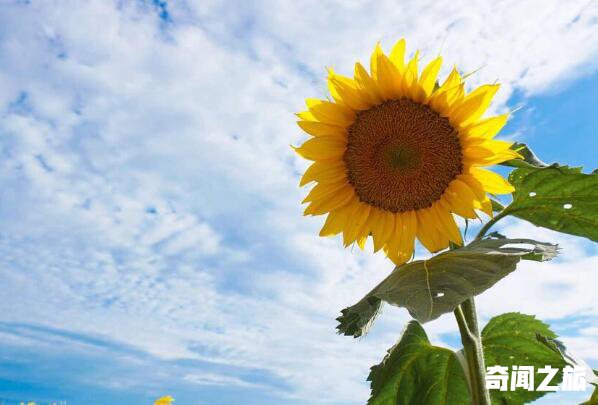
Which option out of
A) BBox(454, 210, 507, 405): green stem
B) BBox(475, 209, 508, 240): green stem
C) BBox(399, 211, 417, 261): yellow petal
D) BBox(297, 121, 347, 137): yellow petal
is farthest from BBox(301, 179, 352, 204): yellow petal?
BBox(454, 210, 507, 405): green stem

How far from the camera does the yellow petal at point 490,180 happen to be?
2.79 metres

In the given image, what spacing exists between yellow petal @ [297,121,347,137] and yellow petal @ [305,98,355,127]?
24mm

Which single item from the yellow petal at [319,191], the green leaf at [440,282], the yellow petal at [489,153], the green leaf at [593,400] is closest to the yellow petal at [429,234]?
the yellow petal at [489,153]

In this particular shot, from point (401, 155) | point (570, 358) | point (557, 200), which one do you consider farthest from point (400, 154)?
point (570, 358)

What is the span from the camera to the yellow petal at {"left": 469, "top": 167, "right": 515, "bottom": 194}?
9.14 feet

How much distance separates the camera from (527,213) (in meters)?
2.80

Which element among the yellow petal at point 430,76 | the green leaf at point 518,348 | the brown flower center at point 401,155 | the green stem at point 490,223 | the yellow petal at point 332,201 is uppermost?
the yellow petal at point 430,76

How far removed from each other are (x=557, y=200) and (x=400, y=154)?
2.43 feet

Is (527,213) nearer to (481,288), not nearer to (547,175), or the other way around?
(547,175)

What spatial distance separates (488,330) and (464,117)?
1047 mm

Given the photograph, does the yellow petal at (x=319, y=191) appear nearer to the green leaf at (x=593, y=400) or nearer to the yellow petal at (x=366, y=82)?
the yellow petal at (x=366, y=82)

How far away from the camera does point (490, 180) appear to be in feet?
9.28

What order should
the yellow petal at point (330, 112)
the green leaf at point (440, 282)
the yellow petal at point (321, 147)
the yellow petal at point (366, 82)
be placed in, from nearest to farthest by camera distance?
the green leaf at point (440, 282) → the yellow petal at point (366, 82) → the yellow petal at point (330, 112) → the yellow petal at point (321, 147)

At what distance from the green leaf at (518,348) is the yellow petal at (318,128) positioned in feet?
3.94
